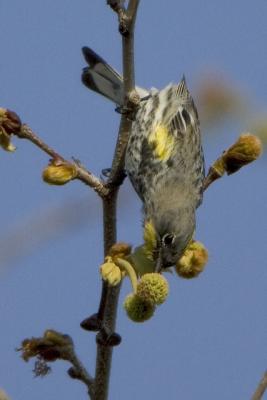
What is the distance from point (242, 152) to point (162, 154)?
2.28 metres

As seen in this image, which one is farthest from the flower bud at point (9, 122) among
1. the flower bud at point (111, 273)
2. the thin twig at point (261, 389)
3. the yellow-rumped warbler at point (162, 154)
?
the yellow-rumped warbler at point (162, 154)

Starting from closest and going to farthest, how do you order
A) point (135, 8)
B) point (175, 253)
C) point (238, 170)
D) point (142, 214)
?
point (135, 8), point (238, 170), point (175, 253), point (142, 214)

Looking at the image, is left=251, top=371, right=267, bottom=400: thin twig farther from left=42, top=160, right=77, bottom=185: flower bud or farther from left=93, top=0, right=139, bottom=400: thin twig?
left=42, top=160, right=77, bottom=185: flower bud

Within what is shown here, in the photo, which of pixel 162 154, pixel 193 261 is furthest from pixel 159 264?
pixel 162 154

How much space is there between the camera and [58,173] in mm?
3117

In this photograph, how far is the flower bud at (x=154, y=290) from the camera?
279 cm

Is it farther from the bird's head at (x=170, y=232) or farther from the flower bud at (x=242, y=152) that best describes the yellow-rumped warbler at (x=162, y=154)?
the flower bud at (x=242, y=152)

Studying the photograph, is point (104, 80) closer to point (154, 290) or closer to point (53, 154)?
point (53, 154)

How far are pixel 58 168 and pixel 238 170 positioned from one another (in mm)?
Result: 796

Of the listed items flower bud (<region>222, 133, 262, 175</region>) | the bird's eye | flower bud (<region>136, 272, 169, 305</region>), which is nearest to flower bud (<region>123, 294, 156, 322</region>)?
flower bud (<region>136, 272, 169, 305</region>)

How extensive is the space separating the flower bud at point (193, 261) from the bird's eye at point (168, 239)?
0.87m

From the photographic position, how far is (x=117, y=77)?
5773mm

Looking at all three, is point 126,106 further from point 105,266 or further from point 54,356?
point 54,356

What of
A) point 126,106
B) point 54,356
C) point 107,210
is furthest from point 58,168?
point 54,356
